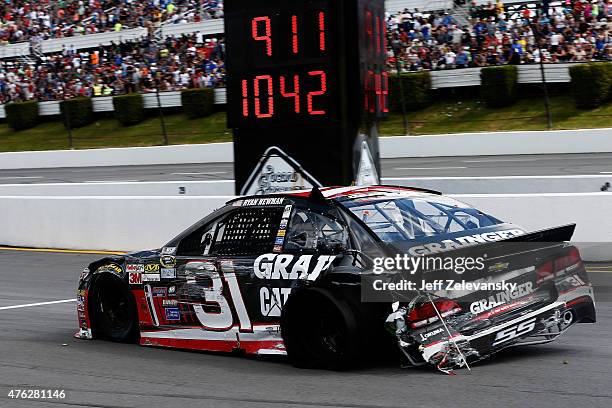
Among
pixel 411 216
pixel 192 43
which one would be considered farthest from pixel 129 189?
pixel 411 216

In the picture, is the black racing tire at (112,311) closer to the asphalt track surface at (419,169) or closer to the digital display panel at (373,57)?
the digital display panel at (373,57)

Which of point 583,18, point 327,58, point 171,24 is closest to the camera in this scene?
point 327,58

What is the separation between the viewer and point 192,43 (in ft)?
118

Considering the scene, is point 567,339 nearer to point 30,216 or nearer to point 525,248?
point 525,248

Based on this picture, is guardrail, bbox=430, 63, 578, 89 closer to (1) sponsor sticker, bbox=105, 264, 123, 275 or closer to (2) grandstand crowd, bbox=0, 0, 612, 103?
(2) grandstand crowd, bbox=0, 0, 612, 103

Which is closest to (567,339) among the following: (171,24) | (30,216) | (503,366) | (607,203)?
(503,366)

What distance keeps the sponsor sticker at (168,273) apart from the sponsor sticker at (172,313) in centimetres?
26

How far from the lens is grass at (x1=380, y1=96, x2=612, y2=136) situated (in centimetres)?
2795

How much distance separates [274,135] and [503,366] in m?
6.57

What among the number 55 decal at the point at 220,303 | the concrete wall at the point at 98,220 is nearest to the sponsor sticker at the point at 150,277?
the number 55 decal at the point at 220,303

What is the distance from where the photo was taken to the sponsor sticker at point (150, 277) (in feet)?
27.2

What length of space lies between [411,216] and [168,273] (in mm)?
2260

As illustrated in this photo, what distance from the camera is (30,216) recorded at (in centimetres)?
1812

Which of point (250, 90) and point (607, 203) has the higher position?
point (250, 90)
